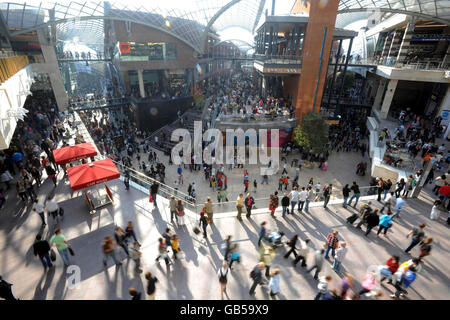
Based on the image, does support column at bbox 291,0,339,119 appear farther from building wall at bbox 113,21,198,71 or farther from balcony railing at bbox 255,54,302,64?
building wall at bbox 113,21,198,71

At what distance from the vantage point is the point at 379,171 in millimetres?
14281

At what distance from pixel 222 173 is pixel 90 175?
941 cm

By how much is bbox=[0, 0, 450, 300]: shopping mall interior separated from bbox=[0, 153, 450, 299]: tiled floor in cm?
5

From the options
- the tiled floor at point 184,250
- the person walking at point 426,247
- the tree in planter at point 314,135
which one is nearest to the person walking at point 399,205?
the tiled floor at point 184,250

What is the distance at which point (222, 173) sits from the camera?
16000 millimetres

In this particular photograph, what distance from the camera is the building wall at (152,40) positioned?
27.7m

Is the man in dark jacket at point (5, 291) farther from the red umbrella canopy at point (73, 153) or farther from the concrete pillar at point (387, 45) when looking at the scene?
the concrete pillar at point (387, 45)

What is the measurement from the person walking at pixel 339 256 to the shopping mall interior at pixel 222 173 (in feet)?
0.14

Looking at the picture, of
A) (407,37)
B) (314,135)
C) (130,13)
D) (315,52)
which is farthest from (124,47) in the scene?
(407,37)

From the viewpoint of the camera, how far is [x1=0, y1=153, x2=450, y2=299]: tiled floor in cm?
576

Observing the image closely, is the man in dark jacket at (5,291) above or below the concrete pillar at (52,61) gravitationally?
below
